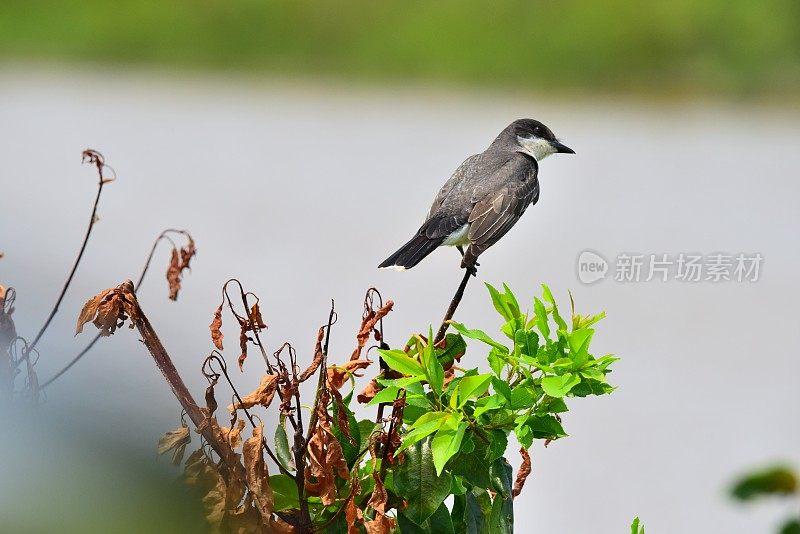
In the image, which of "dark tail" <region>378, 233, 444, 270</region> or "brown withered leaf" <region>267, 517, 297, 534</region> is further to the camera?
"dark tail" <region>378, 233, 444, 270</region>

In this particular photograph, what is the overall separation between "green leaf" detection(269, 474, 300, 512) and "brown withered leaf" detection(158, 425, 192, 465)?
0.44 feet

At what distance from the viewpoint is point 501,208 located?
1.75 metres

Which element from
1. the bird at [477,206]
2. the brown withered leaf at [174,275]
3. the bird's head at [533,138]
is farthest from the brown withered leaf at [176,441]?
the bird's head at [533,138]

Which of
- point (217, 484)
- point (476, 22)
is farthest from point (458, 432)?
point (476, 22)

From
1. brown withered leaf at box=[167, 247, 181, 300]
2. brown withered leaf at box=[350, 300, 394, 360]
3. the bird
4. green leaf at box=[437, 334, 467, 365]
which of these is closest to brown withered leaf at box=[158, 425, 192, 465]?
brown withered leaf at box=[350, 300, 394, 360]

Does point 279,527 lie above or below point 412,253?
below

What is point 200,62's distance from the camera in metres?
9.19

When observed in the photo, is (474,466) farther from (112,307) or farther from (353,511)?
(112,307)

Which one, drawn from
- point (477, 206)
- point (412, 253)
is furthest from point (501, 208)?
point (412, 253)

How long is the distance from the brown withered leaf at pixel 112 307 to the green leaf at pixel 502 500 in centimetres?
36

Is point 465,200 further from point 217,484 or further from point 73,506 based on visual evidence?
point 73,506

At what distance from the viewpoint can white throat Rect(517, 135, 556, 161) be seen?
2102 mm

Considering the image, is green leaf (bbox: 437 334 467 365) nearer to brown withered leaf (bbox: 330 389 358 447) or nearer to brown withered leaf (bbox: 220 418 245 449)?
brown withered leaf (bbox: 330 389 358 447)

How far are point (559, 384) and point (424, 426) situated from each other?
0.12 m
